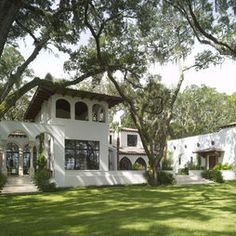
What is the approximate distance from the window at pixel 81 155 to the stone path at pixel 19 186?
3016 mm

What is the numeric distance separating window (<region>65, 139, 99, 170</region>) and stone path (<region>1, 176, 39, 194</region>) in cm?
302

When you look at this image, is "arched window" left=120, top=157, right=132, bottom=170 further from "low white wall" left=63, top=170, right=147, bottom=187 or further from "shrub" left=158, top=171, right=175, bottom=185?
"shrub" left=158, top=171, right=175, bottom=185

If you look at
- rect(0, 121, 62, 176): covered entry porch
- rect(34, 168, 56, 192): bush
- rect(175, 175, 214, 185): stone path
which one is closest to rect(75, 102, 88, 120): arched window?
rect(0, 121, 62, 176): covered entry porch

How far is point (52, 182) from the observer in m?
21.9

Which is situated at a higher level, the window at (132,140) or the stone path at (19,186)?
the window at (132,140)

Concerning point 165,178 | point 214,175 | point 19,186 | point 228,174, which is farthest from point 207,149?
point 19,186

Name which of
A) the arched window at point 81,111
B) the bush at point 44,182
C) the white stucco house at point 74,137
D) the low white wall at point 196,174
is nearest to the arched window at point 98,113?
the white stucco house at point 74,137

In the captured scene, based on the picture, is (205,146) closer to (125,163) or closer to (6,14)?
(125,163)

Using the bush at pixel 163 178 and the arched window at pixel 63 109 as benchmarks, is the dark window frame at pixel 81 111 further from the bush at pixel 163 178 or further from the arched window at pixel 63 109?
the bush at pixel 163 178

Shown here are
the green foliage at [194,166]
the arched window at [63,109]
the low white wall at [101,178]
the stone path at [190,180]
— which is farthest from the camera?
the green foliage at [194,166]

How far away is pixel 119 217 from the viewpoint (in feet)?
36.7

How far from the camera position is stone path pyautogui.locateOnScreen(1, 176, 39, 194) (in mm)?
21058

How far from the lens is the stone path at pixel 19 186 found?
21058mm

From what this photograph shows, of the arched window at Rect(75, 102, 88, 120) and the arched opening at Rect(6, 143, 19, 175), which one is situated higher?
the arched window at Rect(75, 102, 88, 120)
